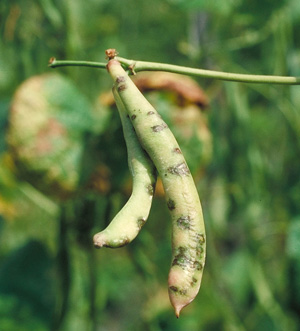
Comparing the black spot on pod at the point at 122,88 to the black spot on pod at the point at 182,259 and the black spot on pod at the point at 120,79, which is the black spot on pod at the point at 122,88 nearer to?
the black spot on pod at the point at 120,79

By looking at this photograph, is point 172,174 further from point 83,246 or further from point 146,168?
point 83,246

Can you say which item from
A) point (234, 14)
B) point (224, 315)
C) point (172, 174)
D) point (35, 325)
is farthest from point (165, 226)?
point (172, 174)

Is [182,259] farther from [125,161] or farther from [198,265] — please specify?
[125,161]

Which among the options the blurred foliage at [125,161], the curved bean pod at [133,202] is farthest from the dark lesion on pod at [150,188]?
the blurred foliage at [125,161]

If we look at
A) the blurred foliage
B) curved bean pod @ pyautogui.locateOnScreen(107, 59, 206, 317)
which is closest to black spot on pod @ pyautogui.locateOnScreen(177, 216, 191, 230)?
curved bean pod @ pyautogui.locateOnScreen(107, 59, 206, 317)

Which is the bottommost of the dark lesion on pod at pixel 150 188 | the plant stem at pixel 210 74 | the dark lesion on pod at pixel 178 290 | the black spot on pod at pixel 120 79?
the dark lesion on pod at pixel 178 290

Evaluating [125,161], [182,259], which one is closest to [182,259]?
[182,259]
